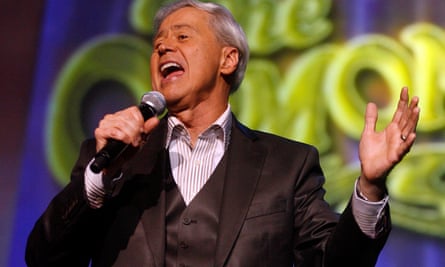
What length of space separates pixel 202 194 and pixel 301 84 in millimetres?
955

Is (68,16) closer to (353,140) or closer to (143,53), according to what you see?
(143,53)

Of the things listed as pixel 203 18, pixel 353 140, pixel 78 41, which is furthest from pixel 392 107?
pixel 78 41

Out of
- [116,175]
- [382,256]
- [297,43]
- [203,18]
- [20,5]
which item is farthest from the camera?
[20,5]

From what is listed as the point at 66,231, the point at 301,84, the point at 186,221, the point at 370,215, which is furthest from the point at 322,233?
the point at 301,84

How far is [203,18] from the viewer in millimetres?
1759

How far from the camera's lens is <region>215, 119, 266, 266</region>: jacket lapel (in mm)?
1458

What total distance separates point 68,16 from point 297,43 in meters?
0.77

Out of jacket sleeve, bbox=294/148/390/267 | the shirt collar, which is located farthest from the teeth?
jacket sleeve, bbox=294/148/390/267

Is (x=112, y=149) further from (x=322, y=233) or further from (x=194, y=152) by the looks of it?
(x=322, y=233)

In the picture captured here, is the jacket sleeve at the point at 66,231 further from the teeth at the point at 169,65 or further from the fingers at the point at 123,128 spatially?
the teeth at the point at 169,65

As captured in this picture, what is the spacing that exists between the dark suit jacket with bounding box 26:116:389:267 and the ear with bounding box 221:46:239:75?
22 centimetres

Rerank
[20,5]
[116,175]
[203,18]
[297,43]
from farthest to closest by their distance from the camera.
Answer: [20,5] → [297,43] → [203,18] → [116,175]

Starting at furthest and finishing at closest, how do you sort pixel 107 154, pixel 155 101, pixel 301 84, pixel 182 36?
pixel 301 84 < pixel 182 36 < pixel 155 101 < pixel 107 154

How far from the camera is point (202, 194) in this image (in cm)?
152
